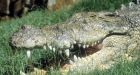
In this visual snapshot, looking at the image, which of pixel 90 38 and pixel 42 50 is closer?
pixel 90 38

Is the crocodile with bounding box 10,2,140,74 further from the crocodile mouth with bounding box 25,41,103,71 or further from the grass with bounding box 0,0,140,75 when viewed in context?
the grass with bounding box 0,0,140,75

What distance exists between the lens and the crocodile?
4.93 meters

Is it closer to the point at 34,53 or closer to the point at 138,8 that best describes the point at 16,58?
the point at 34,53

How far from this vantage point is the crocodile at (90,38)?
4.93 m

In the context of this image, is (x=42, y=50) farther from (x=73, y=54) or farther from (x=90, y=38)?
(x=90, y=38)

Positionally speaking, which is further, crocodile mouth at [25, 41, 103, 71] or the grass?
crocodile mouth at [25, 41, 103, 71]

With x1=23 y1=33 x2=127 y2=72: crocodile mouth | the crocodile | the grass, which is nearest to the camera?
the grass

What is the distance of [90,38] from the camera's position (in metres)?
5.13

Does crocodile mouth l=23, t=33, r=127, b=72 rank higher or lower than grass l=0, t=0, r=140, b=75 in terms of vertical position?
higher

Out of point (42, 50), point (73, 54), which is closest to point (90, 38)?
point (73, 54)

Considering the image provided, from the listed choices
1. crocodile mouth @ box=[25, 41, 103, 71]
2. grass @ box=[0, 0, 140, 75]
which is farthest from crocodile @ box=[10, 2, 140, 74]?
grass @ box=[0, 0, 140, 75]

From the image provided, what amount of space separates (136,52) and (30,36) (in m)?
1.28

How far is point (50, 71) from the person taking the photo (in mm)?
5066

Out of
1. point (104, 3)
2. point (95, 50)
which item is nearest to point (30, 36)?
A: point (95, 50)
